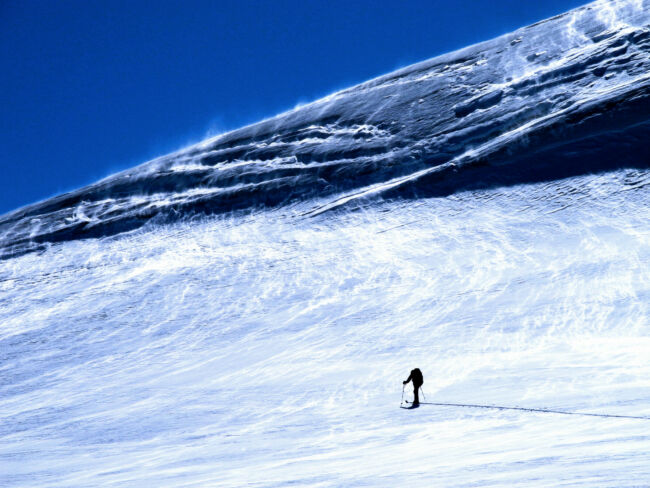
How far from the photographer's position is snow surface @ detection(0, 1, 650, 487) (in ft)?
44.0

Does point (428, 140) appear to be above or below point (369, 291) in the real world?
above

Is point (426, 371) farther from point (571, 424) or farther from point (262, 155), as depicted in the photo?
point (262, 155)

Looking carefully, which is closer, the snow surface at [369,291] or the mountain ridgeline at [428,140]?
the snow surface at [369,291]

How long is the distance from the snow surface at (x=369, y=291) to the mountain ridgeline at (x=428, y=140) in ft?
0.51

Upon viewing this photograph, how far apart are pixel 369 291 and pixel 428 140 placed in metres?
14.4

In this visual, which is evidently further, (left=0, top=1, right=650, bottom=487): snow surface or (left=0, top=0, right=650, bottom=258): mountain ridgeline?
(left=0, top=0, right=650, bottom=258): mountain ridgeline

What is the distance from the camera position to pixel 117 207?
143ft

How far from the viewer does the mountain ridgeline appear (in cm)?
3475

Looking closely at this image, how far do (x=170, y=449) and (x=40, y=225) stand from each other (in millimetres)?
31907

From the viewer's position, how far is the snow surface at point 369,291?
13.4 m

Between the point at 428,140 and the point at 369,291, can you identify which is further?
the point at 428,140

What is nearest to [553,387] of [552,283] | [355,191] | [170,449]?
[170,449]

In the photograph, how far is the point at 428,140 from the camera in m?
39.0

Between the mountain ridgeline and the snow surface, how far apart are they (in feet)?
0.51
